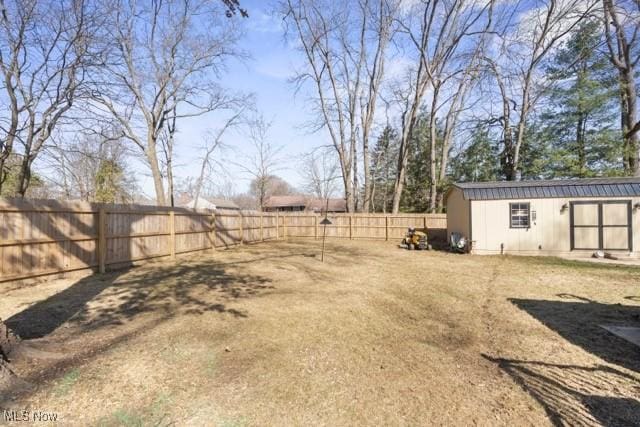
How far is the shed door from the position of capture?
35.0 ft

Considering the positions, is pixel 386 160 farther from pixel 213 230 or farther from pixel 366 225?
pixel 213 230

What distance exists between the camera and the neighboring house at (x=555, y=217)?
10711mm

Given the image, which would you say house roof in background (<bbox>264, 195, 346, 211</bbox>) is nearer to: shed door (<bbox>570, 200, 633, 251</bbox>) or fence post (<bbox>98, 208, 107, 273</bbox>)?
shed door (<bbox>570, 200, 633, 251</bbox>)

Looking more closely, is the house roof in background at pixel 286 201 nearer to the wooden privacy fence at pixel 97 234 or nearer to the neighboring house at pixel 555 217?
the wooden privacy fence at pixel 97 234

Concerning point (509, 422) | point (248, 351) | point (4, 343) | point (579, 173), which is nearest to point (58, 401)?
point (4, 343)

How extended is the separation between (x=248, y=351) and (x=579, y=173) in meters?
22.2

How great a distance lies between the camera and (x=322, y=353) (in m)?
3.40

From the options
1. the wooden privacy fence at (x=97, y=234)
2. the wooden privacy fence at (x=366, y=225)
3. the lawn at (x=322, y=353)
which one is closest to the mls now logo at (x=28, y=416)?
the lawn at (x=322, y=353)

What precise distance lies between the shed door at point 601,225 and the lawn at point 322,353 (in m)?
4.90

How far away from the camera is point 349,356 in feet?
11.0

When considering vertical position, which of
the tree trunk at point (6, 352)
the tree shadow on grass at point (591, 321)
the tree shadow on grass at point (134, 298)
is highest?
the tree trunk at point (6, 352)

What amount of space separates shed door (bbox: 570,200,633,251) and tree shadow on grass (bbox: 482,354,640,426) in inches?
397

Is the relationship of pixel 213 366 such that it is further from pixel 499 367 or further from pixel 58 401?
pixel 499 367

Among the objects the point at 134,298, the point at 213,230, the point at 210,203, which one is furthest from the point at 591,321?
the point at 210,203
